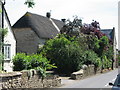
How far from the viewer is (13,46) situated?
87.0 feet

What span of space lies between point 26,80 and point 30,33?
22963 millimetres

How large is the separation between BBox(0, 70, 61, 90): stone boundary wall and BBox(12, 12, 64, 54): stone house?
709 inches

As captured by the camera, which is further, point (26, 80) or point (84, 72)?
point (84, 72)

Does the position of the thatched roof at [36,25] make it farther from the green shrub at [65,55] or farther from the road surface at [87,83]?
the road surface at [87,83]

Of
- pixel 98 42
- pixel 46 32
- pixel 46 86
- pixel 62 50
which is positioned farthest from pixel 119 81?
pixel 46 32

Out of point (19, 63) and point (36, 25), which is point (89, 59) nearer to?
point (36, 25)

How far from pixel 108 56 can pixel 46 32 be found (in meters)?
11.5

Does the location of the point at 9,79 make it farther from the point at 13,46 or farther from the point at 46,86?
the point at 13,46

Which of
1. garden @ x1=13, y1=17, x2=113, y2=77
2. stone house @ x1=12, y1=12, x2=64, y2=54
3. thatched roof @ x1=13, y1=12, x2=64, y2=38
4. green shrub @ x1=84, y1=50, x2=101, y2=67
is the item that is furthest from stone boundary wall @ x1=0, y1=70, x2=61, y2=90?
thatched roof @ x1=13, y1=12, x2=64, y2=38

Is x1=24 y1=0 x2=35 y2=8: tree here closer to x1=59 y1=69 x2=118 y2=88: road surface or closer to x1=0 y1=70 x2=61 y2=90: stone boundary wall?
x1=0 y1=70 x2=61 y2=90: stone boundary wall

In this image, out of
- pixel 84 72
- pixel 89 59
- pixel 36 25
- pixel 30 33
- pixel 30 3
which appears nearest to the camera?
pixel 30 3

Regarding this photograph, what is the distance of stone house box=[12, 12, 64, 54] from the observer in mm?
36031

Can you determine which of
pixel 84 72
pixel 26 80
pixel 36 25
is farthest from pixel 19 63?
pixel 36 25

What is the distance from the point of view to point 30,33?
36656 millimetres
